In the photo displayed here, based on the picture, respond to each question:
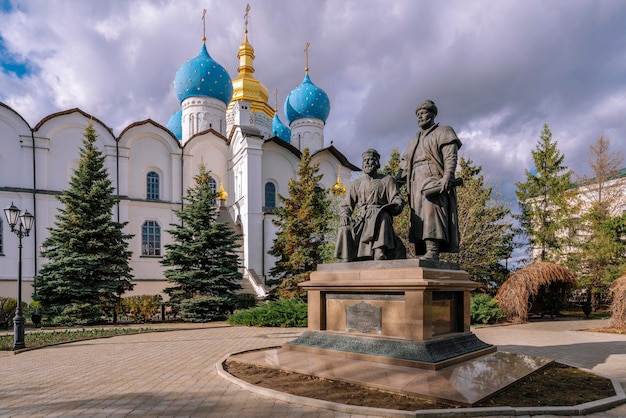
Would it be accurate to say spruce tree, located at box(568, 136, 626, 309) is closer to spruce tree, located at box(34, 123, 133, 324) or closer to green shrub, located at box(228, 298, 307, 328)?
green shrub, located at box(228, 298, 307, 328)

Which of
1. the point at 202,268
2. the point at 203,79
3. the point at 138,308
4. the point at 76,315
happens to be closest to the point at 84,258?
the point at 76,315

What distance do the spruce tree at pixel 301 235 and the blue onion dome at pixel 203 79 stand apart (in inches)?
620

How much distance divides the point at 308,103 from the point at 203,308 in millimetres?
23981

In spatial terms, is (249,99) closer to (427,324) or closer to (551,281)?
(551,281)

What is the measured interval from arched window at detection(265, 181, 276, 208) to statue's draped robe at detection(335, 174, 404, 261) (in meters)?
21.9

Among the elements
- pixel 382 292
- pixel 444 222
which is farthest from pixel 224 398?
pixel 444 222

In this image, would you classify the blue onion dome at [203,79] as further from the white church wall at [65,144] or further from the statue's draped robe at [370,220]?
the statue's draped robe at [370,220]

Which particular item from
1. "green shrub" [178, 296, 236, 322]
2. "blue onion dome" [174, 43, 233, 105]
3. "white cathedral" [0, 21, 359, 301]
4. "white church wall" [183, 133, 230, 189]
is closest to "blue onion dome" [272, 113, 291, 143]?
"white cathedral" [0, 21, 359, 301]

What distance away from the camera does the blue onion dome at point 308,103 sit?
3666cm

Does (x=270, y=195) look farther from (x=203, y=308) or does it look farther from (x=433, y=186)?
(x=433, y=186)

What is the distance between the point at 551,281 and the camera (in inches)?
634

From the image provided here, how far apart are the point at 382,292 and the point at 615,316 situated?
10.2 metres

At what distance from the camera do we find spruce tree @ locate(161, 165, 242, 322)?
56.6 feet

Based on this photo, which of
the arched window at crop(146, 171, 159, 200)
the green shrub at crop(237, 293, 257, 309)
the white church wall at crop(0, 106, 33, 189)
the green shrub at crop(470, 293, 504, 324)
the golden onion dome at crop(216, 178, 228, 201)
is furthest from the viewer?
the golden onion dome at crop(216, 178, 228, 201)
